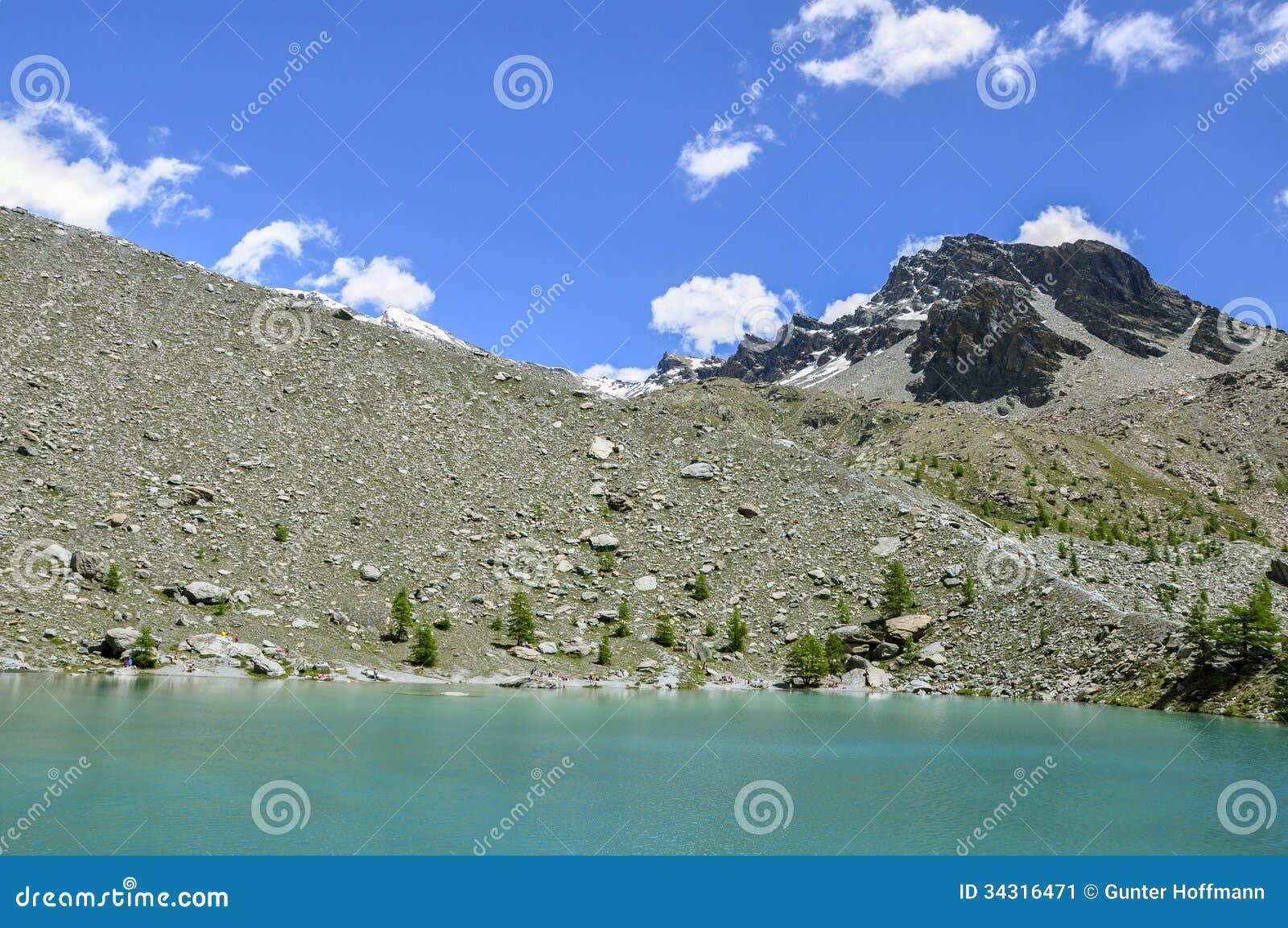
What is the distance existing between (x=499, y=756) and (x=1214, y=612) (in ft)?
254

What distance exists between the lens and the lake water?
76.7 ft

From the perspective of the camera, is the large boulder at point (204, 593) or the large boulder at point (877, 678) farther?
the large boulder at point (877, 678)

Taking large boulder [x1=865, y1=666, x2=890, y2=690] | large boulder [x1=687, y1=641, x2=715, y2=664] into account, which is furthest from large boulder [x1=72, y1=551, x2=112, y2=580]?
large boulder [x1=865, y1=666, x2=890, y2=690]

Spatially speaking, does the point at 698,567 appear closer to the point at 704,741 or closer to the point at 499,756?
the point at 704,741

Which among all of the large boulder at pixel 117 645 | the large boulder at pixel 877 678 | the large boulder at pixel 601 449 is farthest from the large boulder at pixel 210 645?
the large boulder at pixel 877 678

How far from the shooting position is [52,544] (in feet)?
199

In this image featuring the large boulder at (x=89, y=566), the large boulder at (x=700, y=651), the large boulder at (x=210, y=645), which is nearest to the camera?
the large boulder at (x=210, y=645)

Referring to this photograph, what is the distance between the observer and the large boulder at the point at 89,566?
60.2 meters

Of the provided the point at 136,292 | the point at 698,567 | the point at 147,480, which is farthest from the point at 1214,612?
the point at 136,292

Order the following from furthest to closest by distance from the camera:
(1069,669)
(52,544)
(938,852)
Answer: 1. (1069,669)
2. (52,544)
3. (938,852)

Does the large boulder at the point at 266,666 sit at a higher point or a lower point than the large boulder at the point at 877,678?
higher

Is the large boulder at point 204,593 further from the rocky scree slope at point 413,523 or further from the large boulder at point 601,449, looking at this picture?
the large boulder at point 601,449

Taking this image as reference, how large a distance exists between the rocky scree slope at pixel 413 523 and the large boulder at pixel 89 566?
0.23 meters

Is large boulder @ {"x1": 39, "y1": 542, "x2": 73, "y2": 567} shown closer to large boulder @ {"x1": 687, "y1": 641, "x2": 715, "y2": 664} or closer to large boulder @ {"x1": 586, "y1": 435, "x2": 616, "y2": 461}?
large boulder @ {"x1": 687, "y1": 641, "x2": 715, "y2": 664}
